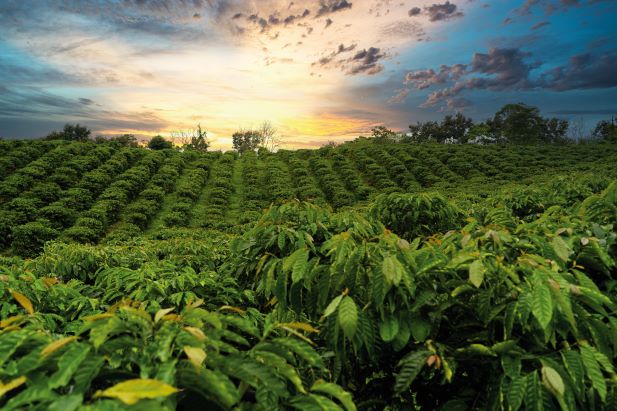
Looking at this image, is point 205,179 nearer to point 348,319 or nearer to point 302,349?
point 348,319

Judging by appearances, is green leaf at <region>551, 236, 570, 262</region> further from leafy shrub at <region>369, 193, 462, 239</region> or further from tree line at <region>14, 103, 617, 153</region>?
tree line at <region>14, 103, 617, 153</region>

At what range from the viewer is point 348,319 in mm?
1610

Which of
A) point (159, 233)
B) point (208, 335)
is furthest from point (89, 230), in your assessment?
point (208, 335)

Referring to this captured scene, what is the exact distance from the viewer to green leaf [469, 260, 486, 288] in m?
1.67

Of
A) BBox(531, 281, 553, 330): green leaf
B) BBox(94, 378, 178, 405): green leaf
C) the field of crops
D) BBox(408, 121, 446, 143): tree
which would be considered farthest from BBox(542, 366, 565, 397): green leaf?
BBox(408, 121, 446, 143): tree

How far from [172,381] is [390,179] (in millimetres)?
19701

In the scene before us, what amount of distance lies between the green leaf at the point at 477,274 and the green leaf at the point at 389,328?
1.24 ft

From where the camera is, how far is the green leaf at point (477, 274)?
1667mm

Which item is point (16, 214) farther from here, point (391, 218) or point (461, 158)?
point (461, 158)

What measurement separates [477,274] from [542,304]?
0.84 ft

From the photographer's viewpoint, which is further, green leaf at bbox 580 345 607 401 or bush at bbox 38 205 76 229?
bush at bbox 38 205 76 229

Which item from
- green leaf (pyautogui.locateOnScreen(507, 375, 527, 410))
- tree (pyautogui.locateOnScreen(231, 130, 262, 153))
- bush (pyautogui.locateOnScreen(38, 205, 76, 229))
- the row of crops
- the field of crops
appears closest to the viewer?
the field of crops

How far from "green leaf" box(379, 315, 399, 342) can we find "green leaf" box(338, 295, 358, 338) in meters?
0.18

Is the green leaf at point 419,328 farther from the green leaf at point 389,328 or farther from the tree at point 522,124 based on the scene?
the tree at point 522,124
